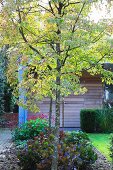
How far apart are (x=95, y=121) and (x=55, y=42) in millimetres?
9336

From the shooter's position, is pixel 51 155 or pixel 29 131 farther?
pixel 29 131

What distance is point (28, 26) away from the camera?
5.94 meters

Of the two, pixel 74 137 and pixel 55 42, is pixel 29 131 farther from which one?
pixel 55 42

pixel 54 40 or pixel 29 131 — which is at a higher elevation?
pixel 54 40

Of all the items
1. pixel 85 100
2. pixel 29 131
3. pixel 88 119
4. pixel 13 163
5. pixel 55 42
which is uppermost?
pixel 55 42

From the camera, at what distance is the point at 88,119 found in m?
14.8

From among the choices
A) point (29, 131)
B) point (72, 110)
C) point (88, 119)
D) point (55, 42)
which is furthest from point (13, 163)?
point (72, 110)

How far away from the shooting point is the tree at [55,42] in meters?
5.61

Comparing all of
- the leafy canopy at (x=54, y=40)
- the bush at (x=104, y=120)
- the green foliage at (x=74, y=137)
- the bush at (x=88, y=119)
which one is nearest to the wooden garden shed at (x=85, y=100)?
the bush at (x=88, y=119)

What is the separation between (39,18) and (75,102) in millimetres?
10668

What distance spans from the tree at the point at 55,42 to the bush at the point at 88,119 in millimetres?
8414

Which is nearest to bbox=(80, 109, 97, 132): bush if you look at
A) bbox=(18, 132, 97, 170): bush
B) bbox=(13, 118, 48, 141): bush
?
bbox=(13, 118, 48, 141): bush

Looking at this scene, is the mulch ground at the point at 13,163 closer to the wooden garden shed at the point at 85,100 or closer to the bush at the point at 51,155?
the bush at the point at 51,155

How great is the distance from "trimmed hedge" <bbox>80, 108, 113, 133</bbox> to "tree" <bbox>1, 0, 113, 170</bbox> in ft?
26.6
